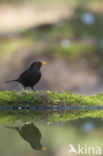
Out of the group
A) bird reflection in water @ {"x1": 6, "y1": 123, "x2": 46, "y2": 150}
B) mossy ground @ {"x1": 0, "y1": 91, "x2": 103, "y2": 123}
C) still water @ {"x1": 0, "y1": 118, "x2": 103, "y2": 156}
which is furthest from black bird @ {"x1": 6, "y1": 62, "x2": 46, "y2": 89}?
bird reflection in water @ {"x1": 6, "y1": 123, "x2": 46, "y2": 150}

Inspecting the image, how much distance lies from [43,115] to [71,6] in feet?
45.4

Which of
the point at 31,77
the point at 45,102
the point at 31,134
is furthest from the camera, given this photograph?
the point at 31,77

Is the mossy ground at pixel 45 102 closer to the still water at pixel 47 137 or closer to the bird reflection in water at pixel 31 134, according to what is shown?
the still water at pixel 47 137

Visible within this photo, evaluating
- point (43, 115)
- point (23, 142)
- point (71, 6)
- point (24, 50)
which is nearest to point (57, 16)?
point (71, 6)

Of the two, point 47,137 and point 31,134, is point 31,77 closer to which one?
point 31,134

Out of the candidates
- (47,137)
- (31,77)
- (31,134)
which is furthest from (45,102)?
(47,137)

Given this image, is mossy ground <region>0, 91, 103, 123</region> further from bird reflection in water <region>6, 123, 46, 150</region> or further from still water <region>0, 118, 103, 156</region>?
bird reflection in water <region>6, 123, 46, 150</region>

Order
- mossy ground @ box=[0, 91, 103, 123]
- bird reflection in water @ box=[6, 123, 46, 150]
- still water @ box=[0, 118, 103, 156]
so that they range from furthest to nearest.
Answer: mossy ground @ box=[0, 91, 103, 123] → bird reflection in water @ box=[6, 123, 46, 150] → still water @ box=[0, 118, 103, 156]

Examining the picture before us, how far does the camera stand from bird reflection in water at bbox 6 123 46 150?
5.92 meters

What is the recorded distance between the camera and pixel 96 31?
2030cm

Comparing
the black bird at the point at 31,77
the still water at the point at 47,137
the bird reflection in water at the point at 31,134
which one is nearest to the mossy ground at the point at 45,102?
the black bird at the point at 31,77

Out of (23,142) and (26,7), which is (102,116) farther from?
(26,7)

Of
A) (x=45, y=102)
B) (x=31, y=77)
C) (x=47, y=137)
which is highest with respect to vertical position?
(x=31, y=77)

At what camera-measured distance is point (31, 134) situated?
270 inches
